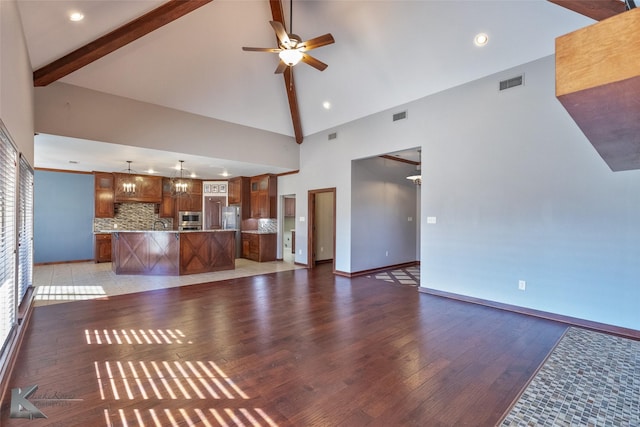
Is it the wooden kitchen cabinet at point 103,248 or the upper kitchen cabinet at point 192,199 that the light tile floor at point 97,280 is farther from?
the upper kitchen cabinet at point 192,199

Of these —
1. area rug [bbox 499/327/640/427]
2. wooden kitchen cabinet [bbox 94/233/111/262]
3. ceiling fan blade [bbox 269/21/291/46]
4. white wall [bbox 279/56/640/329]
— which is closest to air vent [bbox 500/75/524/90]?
white wall [bbox 279/56/640/329]

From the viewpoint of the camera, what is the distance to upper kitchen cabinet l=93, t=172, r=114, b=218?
8.65 m

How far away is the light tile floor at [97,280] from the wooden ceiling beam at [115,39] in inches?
136

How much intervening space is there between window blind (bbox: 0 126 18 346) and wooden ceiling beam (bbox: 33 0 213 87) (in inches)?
76.9

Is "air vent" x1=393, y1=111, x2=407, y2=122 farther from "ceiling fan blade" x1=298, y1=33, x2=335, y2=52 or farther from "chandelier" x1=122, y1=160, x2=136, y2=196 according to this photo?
"chandelier" x1=122, y1=160, x2=136, y2=196

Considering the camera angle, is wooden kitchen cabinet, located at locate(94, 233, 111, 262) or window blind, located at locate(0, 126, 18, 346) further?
wooden kitchen cabinet, located at locate(94, 233, 111, 262)

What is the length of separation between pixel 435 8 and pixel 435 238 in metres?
3.54

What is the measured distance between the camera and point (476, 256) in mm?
4738

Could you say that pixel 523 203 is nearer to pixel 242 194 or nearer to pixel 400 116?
pixel 400 116

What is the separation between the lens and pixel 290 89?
5656 millimetres

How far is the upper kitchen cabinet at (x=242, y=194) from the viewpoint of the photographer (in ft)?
31.1

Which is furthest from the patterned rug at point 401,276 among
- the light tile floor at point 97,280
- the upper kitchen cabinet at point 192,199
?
the upper kitchen cabinet at point 192,199

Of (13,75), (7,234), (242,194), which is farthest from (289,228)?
(13,75)

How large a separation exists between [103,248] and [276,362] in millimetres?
8432
